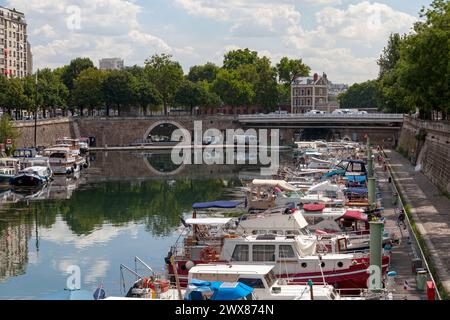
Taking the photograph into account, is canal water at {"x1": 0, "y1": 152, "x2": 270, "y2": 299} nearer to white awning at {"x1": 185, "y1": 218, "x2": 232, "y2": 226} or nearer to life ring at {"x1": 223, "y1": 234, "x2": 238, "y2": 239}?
white awning at {"x1": 185, "y1": 218, "x2": 232, "y2": 226}

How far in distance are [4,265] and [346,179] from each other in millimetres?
28954

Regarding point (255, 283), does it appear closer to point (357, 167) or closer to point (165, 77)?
point (357, 167)

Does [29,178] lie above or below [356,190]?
below

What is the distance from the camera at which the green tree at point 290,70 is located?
182 m

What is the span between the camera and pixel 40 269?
120 ft

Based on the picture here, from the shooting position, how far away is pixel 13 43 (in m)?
150

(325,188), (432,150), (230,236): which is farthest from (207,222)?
(432,150)

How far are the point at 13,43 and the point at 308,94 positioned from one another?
6626cm

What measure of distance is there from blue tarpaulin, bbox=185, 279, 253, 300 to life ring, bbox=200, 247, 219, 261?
9810 mm

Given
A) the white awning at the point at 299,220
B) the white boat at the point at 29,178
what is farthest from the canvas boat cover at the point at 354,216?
the white boat at the point at 29,178

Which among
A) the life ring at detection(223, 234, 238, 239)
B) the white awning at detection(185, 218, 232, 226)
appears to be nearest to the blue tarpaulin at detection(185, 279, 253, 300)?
the life ring at detection(223, 234, 238, 239)

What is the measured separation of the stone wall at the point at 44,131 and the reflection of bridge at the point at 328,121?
28.9 metres

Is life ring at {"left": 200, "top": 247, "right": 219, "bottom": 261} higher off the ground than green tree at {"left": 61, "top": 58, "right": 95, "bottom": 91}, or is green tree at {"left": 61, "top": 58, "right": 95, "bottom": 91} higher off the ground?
green tree at {"left": 61, "top": 58, "right": 95, "bottom": 91}

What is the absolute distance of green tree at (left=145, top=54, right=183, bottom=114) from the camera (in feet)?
490
